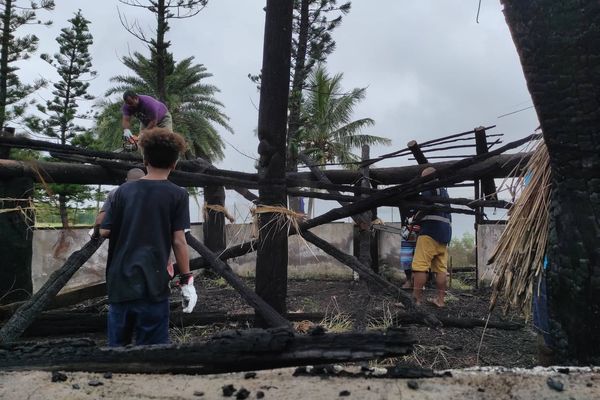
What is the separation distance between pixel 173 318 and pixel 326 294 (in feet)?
11.0

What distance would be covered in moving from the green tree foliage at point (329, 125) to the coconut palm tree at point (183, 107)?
6.68 metres

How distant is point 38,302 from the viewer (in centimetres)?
436

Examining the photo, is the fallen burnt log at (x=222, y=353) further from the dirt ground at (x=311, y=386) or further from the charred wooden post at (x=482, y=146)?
the charred wooden post at (x=482, y=146)

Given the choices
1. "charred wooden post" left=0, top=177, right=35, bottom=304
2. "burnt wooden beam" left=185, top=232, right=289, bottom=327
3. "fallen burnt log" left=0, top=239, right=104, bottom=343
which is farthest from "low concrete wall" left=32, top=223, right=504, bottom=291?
"fallen burnt log" left=0, top=239, right=104, bottom=343

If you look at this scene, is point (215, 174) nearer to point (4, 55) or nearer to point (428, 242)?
point (428, 242)

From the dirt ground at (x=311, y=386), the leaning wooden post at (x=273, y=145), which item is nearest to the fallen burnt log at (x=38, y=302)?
the leaning wooden post at (x=273, y=145)

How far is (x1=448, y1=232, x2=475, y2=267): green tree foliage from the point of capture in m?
14.5

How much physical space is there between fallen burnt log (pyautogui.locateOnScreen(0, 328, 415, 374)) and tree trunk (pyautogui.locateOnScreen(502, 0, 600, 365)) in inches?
32.1

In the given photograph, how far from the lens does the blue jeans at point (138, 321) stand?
3.25 meters

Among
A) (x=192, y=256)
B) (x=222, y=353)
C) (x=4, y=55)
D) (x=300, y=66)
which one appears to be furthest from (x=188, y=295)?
(x=4, y=55)

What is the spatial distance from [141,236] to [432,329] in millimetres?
4028

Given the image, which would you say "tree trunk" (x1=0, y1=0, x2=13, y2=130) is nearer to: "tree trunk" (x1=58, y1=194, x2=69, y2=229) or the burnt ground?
"tree trunk" (x1=58, y1=194, x2=69, y2=229)

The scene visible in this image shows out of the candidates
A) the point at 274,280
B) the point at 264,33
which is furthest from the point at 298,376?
the point at 264,33

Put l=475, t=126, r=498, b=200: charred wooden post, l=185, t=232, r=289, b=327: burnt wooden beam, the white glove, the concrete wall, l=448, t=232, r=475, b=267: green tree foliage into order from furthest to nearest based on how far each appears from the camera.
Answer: l=448, t=232, r=475, b=267: green tree foliage → the concrete wall → l=475, t=126, r=498, b=200: charred wooden post → l=185, t=232, r=289, b=327: burnt wooden beam → the white glove
